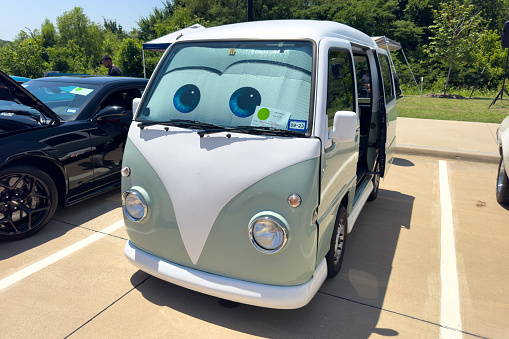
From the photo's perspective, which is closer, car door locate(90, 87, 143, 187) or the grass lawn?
car door locate(90, 87, 143, 187)

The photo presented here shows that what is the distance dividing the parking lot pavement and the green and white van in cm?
33

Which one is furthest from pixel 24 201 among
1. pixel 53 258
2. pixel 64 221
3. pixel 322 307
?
pixel 322 307

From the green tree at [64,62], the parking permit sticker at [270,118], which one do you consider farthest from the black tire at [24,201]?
the green tree at [64,62]

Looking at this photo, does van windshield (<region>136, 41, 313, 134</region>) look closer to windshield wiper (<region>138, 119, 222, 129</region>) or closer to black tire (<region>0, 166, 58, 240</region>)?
windshield wiper (<region>138, 119, 222, 129</region>)

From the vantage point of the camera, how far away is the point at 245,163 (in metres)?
2.44

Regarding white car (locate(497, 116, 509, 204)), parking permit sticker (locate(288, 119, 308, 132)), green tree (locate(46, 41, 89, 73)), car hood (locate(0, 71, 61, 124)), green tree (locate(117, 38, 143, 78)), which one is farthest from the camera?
green tree (locate(46, 41, 89, 73))

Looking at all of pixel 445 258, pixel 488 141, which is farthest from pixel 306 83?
pixel 488 141

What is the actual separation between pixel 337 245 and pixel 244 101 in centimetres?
153

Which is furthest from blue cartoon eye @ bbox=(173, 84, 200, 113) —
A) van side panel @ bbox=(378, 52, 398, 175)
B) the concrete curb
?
the concrete curb

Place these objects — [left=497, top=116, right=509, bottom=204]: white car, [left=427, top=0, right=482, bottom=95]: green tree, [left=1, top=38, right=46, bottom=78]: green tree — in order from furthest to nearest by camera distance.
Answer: [left=1, top=38, right=46, bottom=78]: green tree < [left=427, top=0, right=482, bottom=95]: green tree < [left=497, top=116, right=509, bottom=204]: white car

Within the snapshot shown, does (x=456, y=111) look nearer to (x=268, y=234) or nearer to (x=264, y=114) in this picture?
(x=264, y=114)

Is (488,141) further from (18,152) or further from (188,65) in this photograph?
(18,152)

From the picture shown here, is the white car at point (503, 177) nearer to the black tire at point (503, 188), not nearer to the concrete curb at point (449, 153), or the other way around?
the black tire at point (503, 188)

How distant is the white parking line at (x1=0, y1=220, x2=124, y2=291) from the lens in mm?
3137
